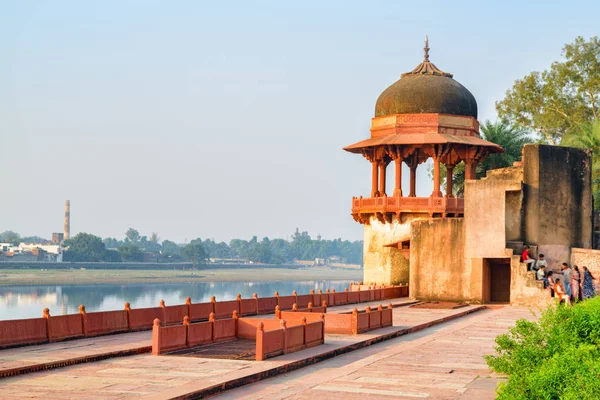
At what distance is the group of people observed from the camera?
27.3 meters

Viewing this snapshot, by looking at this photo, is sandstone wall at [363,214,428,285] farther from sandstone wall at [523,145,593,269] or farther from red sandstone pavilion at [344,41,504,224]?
sandstone wall at [523,145,593,269]

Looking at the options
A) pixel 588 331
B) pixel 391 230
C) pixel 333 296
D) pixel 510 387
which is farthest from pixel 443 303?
pixel 510 387

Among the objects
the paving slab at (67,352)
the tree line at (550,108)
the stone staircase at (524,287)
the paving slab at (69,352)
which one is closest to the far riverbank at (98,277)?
the tree line at (550,108)

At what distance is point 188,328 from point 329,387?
4.76 m

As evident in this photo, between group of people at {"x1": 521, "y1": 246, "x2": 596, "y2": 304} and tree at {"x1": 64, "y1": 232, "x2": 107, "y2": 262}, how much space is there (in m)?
137

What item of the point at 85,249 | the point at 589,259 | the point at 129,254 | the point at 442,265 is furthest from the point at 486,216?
the point at 129,254

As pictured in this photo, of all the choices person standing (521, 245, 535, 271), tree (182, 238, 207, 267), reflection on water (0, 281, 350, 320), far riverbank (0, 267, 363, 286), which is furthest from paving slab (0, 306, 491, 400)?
tree (182, 238, 207, 267)

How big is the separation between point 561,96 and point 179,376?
143 ft

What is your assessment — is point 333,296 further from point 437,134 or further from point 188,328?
point 188,328

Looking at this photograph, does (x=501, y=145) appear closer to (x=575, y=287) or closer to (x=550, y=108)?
(x=550, y=108)

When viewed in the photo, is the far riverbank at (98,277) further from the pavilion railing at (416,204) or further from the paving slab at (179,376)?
the paving slab at (179,376)

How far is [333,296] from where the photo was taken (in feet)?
107

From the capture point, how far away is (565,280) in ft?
96.2

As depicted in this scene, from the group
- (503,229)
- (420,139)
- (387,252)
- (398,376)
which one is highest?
(420,139)
